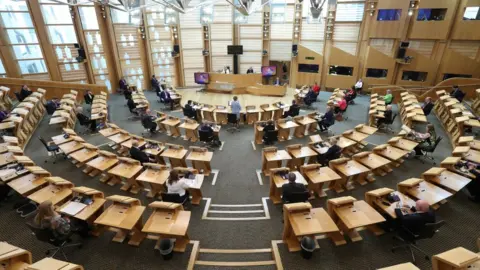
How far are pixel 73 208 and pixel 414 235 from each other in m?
6.86

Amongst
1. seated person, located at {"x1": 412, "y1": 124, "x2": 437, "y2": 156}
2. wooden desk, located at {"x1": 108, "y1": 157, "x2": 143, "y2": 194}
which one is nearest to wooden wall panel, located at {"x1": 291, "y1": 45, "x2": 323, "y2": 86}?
seated person, located at {"x1": 412, "y1": 124, "x2": 437, "y2": 156}

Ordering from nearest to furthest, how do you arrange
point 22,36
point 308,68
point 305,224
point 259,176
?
point 305,224
point 259,176
point 22,36
point 308,68

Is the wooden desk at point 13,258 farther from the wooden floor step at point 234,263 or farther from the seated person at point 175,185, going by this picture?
the wooden floor step at point 234,263

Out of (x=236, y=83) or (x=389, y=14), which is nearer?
(x=389, y=14)

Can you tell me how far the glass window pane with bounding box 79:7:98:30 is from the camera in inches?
615

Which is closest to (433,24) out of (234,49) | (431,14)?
(431,14)

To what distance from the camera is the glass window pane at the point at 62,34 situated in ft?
50.0

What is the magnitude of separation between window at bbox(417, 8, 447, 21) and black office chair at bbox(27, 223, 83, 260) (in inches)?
789

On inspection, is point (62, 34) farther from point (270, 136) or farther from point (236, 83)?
point (270, 136)

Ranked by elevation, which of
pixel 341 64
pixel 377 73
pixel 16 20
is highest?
pixel 16 20

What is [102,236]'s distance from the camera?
5.57 meters

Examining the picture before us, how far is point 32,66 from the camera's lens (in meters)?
15.2

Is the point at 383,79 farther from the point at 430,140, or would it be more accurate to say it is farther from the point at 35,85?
the point at 35,85

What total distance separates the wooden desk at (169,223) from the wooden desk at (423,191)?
16.8ft
